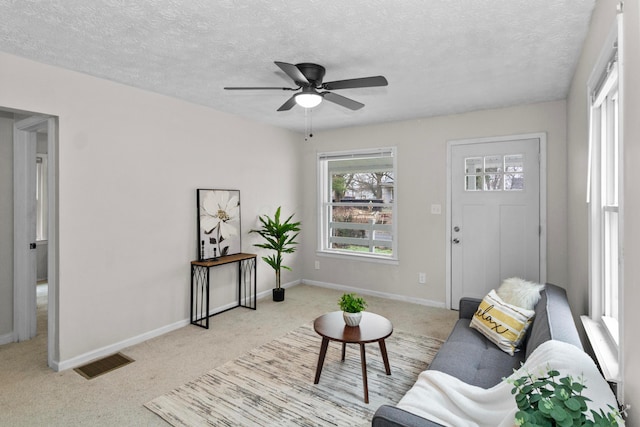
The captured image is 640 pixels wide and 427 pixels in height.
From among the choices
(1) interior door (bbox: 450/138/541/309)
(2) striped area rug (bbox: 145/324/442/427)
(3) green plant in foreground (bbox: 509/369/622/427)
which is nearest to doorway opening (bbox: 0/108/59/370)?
(2) striped area rug (bbox: 145/324/442/427)

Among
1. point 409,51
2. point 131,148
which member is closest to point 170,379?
point 131,148

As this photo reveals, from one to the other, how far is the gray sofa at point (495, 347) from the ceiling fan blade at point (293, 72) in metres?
1.93

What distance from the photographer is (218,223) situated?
407 centimetres

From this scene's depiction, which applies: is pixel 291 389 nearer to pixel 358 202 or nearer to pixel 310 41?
pixel 310 41

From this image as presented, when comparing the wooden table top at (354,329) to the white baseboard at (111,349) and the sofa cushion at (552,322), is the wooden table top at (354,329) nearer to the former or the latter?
the sofa cushion at (552,322)

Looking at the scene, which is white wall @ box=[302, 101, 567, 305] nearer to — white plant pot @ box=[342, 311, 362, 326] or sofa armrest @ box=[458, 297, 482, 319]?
sofa armrest @ box=[458, 297, 482, 319]

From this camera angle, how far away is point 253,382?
2.60m

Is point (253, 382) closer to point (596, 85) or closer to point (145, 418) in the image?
point (145, 418)

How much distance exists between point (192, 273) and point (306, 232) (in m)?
2.04

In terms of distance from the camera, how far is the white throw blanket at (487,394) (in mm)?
1374

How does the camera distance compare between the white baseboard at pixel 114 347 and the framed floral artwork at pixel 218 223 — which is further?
the framed floral artwork at pixel 218 223

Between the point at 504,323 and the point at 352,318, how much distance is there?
1051 mm

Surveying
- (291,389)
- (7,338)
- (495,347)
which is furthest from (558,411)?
(7,338)

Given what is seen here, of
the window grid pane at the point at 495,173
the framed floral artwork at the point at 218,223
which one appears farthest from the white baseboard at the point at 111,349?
the window grid pane at the point at 495,173
